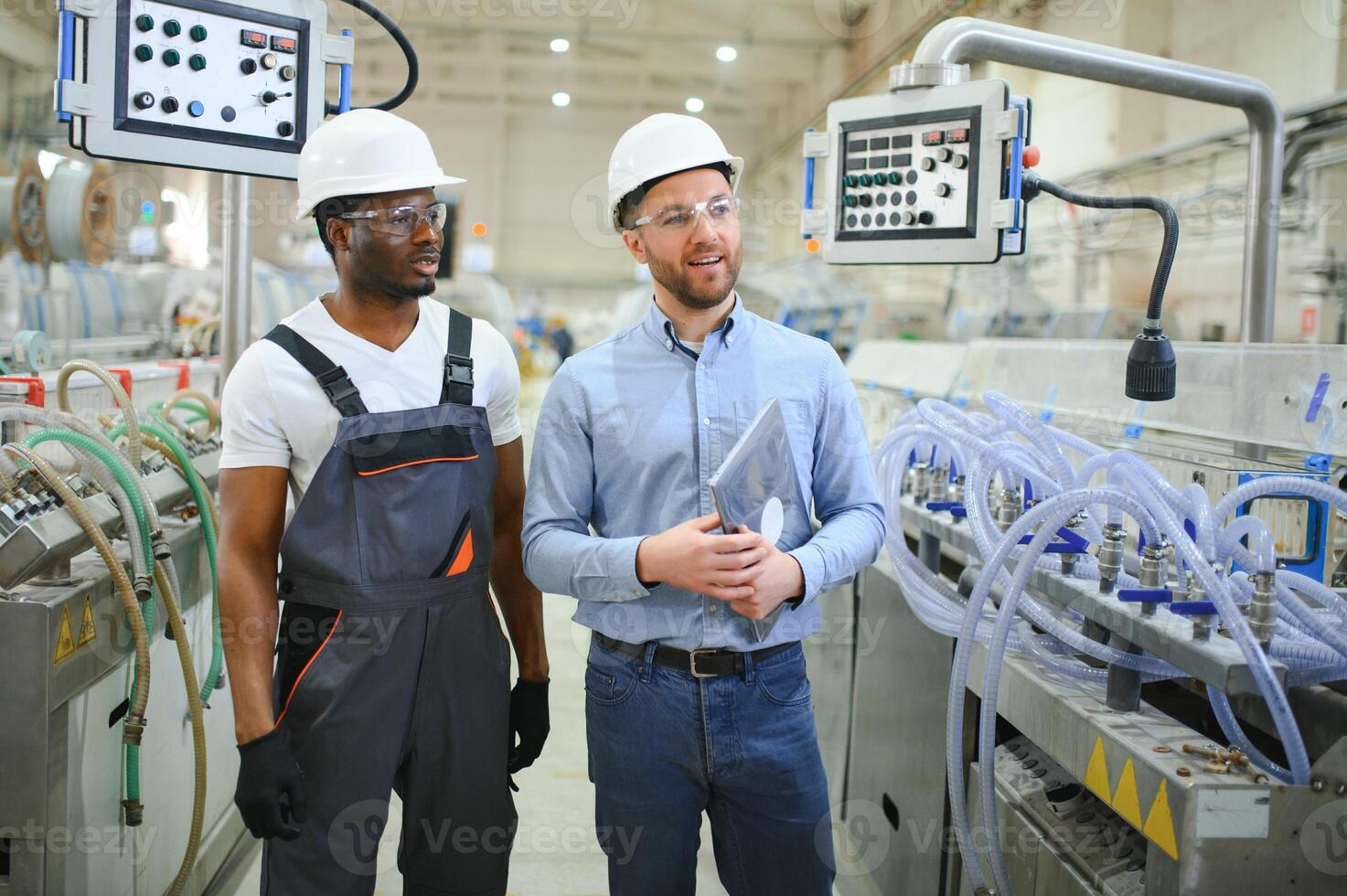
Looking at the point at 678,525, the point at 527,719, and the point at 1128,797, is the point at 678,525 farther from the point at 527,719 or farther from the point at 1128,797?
the point at 1128,797

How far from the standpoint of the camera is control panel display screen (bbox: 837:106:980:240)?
2117 mm

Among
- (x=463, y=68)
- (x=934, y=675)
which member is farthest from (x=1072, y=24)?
(x=463, y=68)

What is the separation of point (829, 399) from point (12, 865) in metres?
1.46

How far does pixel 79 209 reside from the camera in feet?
14.1

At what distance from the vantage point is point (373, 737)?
143 cm

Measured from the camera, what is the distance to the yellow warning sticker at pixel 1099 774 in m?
1.40

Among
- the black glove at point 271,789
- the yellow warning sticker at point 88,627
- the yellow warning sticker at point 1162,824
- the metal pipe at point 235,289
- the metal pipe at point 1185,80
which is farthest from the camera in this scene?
the metal pipe at point 235,289

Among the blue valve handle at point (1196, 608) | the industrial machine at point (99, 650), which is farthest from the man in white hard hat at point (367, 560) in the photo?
the blue valve handle at point (1196, 608)

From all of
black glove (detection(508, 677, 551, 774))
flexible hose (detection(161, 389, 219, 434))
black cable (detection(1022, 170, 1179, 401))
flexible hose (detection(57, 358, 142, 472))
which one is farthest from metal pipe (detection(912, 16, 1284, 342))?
flexible hose (detection(161, 389, 219, 434))

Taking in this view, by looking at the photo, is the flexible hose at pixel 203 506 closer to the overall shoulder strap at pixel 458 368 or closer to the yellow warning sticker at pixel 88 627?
the yellow warning sticker at pixel 88 627

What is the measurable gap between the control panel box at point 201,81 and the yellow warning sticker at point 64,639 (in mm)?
817

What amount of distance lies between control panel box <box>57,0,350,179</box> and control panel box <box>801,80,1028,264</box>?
1093mm

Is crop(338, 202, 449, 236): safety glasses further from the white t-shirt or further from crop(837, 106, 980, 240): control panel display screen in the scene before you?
crop(837, 106, 980, 240): control panel display screen

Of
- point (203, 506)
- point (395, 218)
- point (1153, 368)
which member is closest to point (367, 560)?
point (395, 218)
